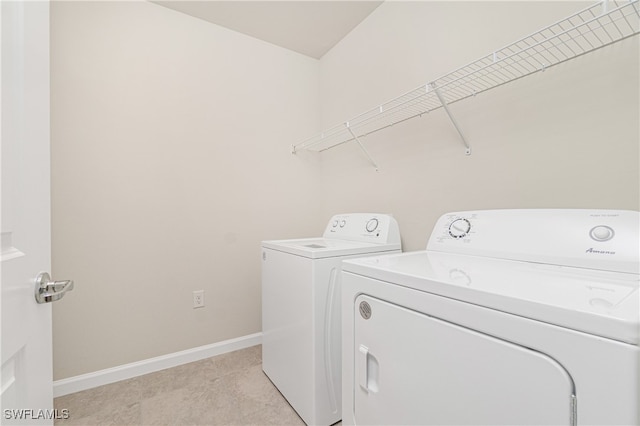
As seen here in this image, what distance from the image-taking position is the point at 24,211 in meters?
0.56

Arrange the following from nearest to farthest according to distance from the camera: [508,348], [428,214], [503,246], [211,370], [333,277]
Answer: [508,348] → [503,246] → [333,277] → [428,214] → [211,370]

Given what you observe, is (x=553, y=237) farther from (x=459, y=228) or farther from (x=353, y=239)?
(x=353, y=239)

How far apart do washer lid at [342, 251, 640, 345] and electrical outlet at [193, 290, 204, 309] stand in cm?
146

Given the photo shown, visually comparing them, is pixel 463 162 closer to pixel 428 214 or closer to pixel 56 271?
pixel 428 214

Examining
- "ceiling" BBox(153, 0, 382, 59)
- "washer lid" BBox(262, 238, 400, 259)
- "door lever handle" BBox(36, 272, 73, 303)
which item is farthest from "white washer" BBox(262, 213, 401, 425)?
"ceiling" BBox(153, 0, 382, 59)

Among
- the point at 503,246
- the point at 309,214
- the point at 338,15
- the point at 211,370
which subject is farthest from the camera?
the point at 309,214

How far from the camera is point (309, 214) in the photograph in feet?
8.18

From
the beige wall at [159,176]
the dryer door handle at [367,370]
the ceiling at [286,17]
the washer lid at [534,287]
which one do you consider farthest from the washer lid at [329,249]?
the ceiling at [286,17]

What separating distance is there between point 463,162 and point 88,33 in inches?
90.6

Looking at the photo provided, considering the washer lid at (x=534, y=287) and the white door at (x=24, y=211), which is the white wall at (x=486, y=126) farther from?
the white door at (x=24, y=211)

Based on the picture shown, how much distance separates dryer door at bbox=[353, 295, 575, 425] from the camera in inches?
20.6

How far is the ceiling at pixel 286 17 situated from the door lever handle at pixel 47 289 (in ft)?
6.57

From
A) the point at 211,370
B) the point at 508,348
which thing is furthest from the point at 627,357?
the point at 211,370

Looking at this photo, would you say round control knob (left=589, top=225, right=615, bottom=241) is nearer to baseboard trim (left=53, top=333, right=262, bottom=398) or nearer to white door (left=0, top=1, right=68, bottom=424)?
white door (left=0, top=1, right=68, bottom=424)
